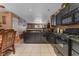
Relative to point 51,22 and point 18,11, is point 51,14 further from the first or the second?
point 18,11

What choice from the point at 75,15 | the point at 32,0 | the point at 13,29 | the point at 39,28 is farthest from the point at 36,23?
the point at 32,0

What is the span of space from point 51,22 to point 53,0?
1.28 m

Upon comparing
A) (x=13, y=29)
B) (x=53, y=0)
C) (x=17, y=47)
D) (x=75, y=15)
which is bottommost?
(x=17, y=47)

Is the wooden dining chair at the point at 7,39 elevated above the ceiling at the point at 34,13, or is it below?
below

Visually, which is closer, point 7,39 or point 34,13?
point 34,13

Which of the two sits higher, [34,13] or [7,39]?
[34,13]

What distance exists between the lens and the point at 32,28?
3162 millimetres

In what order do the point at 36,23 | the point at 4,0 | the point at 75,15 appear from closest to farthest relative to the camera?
the point at 4,0, the point at 75,15, the point at 36,23

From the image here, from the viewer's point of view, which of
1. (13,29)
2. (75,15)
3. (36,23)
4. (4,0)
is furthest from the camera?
(13,29)

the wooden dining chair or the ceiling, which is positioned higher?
the ceiling

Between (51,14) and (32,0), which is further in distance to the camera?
(51,14)

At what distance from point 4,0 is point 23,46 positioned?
166cm

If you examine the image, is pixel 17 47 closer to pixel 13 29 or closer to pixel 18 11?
pixel 13 29

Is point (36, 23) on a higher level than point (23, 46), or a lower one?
higher
